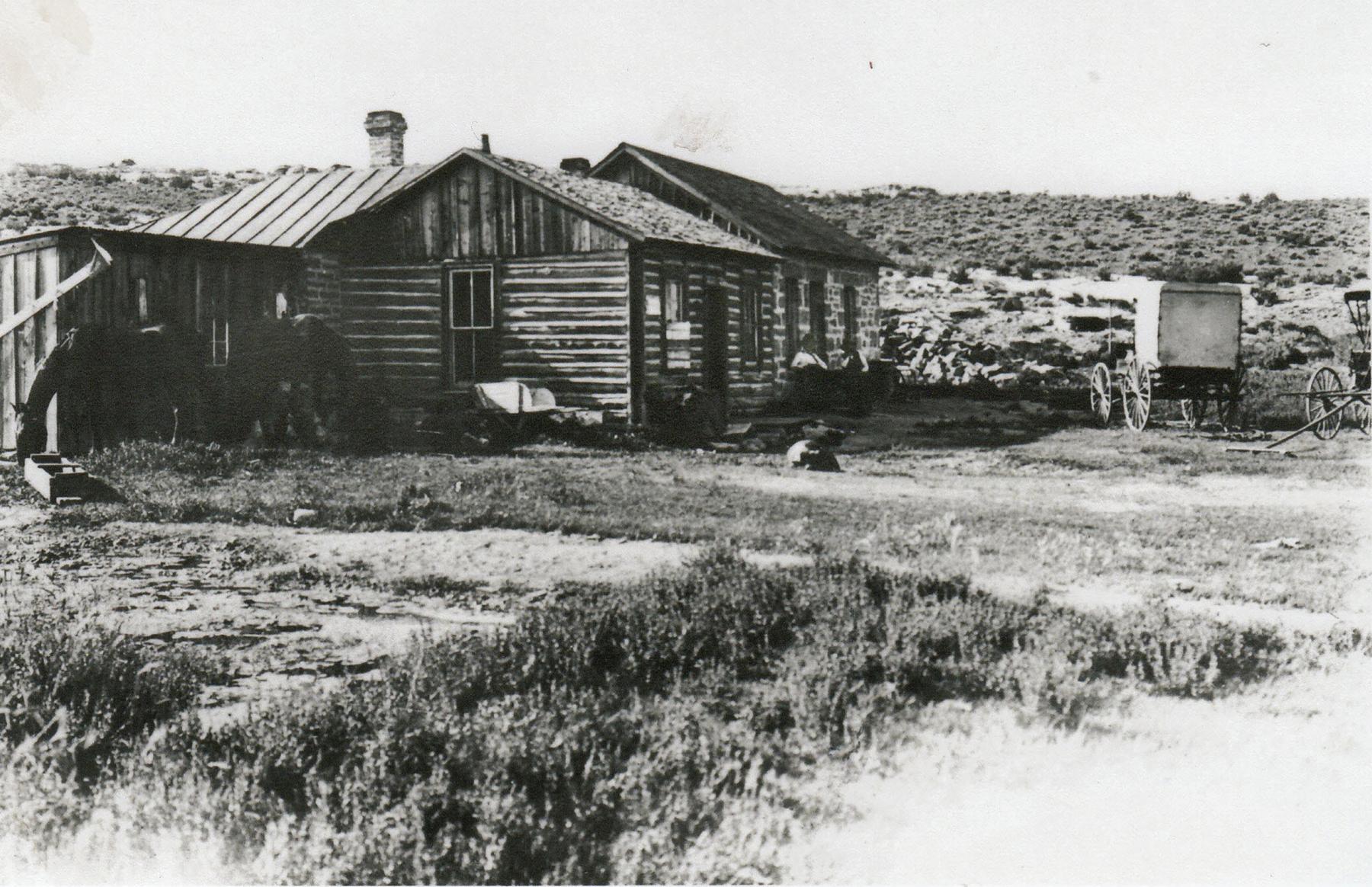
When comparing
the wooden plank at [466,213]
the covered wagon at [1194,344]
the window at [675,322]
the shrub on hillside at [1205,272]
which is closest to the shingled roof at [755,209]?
the window at [675,322]

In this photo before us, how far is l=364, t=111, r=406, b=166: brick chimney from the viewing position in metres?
20.4

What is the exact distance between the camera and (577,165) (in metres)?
22.2

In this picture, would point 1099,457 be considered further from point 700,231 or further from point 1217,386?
point 700,231

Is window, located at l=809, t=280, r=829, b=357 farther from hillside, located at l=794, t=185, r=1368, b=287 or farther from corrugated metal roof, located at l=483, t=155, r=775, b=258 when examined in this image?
hillside, located at l=794, t=185, r=1368, b=287

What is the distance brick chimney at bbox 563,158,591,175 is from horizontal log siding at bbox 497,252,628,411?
22.0ft

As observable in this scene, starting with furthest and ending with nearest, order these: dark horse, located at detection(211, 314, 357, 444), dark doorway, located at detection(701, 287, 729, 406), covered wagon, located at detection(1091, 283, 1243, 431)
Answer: dark doorway, located at detection(701, 287, 729, 406), covered wagon, located at detection(1091, 283, 1243, 431), dark horse, located at detection(211, 314, 357, 444)

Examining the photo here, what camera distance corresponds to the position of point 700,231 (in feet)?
60.5

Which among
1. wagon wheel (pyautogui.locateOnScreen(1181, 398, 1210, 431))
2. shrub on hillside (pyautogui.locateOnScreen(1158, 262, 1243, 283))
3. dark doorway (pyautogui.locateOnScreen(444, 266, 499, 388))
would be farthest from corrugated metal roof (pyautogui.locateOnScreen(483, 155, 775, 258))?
shrub on hillside (pyautogui.locateOnScreen(1158, 262, 1243, 283))

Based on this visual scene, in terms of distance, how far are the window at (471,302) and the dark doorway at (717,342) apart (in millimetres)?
3615

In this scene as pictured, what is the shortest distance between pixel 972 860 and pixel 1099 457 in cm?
906

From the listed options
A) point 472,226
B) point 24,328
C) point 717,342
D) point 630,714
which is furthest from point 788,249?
point 630,714

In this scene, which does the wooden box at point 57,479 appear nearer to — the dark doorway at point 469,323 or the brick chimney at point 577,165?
the dark doorway at point 469,323

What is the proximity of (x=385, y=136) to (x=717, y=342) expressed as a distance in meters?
7.44

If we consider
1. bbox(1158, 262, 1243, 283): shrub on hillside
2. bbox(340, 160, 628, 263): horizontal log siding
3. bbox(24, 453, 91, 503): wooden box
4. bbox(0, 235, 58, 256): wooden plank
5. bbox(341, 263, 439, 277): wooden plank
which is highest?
bbox(1158, 262, 1243, 283): shrub on hillside
